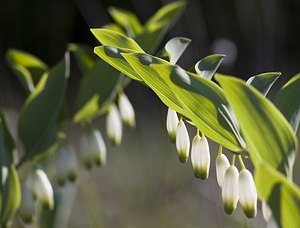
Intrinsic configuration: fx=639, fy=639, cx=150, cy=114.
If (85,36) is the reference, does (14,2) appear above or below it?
above

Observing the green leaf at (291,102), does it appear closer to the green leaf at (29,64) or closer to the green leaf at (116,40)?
the green leaf at (116,40)

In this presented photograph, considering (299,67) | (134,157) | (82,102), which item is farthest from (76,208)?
(299,67)

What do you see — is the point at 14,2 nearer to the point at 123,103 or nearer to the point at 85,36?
the point at 85,36

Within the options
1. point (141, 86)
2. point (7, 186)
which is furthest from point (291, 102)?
point (141, 86)

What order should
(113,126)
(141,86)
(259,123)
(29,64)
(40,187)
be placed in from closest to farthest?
1. (259,123)
2. (40,187)
3. (29,64)
4. (113,126)
5. (141,86)

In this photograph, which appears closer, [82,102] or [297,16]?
[82,102]

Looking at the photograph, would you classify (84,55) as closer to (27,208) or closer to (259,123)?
(27,208)
